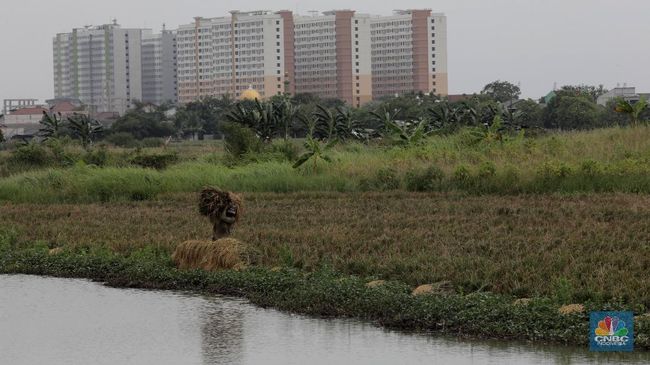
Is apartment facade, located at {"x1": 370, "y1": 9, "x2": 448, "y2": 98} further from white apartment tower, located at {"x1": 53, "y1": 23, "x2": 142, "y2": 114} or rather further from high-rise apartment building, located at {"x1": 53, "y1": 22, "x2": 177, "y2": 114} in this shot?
white apartment tower, located at {"x1": 53, "y1": 23, "x2": 142, "y2": 114}

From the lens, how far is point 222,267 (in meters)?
12.9

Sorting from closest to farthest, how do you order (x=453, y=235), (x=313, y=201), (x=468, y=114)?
1. (x=453, y=235)
2. (x=313, y=201)
3. (x=468, y=114)

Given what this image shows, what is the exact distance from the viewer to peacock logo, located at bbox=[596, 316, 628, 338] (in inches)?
334

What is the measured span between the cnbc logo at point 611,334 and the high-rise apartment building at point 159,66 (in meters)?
169

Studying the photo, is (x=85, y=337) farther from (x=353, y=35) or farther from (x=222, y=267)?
(x=353, y=35)

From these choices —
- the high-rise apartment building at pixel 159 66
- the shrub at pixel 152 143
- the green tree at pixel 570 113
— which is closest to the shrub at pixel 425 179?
the green tree at pixel 570 113

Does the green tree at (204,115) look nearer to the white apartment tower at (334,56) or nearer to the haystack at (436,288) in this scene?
the white apartment tower at (334,56)

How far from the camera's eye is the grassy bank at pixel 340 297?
902 centimetres

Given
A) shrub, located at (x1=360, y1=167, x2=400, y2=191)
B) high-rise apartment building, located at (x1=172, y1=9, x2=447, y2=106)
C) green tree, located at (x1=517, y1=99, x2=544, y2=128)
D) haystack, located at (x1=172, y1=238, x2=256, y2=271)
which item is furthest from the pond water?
high-rise apartment building, located at (x1=172, y1=9, x2=447, y2=106)

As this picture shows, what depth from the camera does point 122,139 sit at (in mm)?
71250

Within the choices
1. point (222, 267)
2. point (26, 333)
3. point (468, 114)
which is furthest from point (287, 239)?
point (468, 114)

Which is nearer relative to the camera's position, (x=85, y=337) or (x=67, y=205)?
(x=85, y=337)

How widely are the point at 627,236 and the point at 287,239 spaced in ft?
14.9

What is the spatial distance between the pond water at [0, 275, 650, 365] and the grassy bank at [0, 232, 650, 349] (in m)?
0.18
